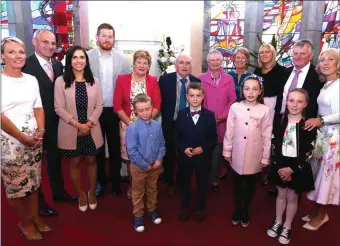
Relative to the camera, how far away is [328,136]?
2.18 meters

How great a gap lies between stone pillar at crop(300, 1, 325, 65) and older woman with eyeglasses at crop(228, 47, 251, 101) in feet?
11.0

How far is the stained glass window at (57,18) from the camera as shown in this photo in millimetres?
5543

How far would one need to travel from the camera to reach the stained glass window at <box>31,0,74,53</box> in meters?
5.54

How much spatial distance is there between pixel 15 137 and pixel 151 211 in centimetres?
128

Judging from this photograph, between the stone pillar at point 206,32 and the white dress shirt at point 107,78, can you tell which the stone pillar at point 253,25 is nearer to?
the stone pillar at point 206,32

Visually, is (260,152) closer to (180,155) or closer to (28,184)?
(180,155)

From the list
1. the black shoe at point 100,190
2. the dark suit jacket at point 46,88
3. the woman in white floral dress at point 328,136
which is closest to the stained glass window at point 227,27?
the woman in white floral dress at point 328,136

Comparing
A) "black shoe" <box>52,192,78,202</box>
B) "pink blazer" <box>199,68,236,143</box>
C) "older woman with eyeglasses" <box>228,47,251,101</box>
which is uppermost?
"older woman with eyeglasses" <box>228,47,251,101</box>

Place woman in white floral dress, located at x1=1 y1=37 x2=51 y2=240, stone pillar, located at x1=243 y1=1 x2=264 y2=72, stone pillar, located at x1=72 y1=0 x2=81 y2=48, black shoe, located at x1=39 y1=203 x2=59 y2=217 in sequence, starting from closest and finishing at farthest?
woman in white floral dress, located at x1=1 y1=37 x2=51 y2=240, black shoe, located at x1=39 y1=203 x2=59 y2=217, stone pillar, located at x1=72 y1=0 x2=81 y2=48, stone pillar, located at x1=243 y1=1 x2=264 y2=72

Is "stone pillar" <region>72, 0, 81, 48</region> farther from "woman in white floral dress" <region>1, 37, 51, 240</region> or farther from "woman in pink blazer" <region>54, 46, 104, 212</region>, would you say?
"woman in white floral dress" <region>1, 37, 51, 240</region>

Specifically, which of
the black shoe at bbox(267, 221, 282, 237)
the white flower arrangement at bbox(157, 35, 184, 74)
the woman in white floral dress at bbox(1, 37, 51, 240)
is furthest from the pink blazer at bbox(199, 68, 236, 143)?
the white flower arrangement at bbox(157, 35, 184, 74)

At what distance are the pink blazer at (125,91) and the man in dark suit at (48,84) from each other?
0.55 meters

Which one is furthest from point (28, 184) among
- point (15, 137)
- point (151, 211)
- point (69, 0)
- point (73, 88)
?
point (69, 0)

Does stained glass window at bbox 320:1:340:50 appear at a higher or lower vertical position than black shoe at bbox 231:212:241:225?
higher
